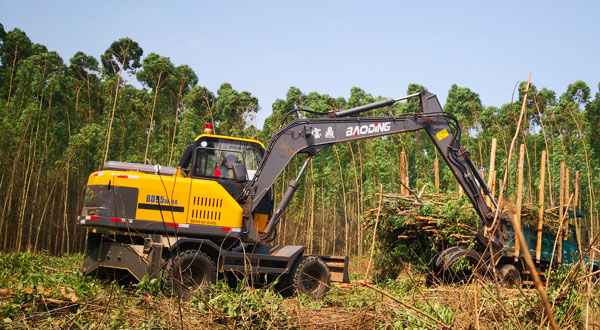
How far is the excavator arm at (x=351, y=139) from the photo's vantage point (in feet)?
32.0

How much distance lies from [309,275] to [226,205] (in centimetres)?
194

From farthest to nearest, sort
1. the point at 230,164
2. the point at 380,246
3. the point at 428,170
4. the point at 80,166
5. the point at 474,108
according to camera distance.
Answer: the point at 474,108
the point at 428,170
the point at 80,166
the point at 380,246
the point at 230,164

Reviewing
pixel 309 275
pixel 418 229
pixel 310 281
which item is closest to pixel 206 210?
pixel 309 275

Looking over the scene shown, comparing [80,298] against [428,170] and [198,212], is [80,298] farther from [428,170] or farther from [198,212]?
[428,170]

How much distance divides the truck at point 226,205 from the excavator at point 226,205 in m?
0.02

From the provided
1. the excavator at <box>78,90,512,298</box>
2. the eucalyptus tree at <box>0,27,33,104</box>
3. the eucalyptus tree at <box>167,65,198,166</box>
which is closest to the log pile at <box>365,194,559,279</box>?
the excavator at <box>78,90,512,298</box>

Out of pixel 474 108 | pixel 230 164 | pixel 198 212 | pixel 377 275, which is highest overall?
pixel 474 108

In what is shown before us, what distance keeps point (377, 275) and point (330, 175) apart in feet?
43.3

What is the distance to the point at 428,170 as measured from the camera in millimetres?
28969

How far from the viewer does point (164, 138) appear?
2558 cm

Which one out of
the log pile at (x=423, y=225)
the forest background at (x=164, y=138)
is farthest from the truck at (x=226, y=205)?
the forest background at (x=164, y=138)

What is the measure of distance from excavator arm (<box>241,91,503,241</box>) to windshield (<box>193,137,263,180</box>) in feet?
1.53

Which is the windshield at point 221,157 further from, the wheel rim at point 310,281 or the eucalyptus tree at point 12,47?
the eucalyptus tree at point 12,47

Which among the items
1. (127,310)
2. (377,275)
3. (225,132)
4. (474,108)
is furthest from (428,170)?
(127,310)
